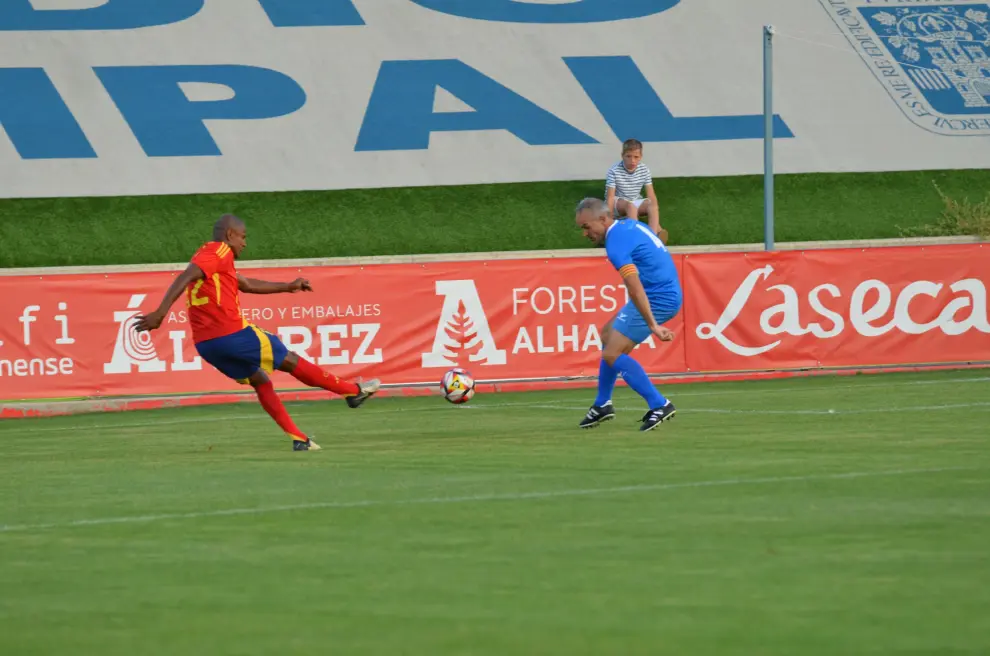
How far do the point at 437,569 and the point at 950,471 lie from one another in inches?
173

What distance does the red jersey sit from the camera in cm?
1352

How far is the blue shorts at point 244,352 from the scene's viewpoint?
13.6 m

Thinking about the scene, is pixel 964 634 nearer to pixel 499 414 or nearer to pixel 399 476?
pixel 399 476

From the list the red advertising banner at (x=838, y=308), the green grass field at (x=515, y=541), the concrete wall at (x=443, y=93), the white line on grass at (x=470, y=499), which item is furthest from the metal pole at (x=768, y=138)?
the white line on grass at (x=470, y=499)

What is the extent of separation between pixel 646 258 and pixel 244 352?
343cm

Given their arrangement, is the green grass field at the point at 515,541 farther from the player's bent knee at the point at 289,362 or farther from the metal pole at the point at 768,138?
the metal pole at the point at 768,138

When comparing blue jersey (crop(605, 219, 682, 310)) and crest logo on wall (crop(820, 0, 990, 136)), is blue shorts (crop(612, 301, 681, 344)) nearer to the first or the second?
blue jersey (crop(605, 219, 682, 310))

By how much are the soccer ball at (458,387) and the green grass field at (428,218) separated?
44.1 ft

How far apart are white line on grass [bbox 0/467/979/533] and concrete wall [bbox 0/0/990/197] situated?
71.4 ft

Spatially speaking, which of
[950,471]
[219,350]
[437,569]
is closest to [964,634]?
[437,569]

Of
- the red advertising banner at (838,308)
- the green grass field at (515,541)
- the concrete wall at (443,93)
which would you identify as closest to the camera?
the green grass field at (515,541)

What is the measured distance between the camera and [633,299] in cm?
1379

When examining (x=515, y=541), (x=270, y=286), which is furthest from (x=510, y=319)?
(x=515, y=541)

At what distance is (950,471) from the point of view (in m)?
10.6
